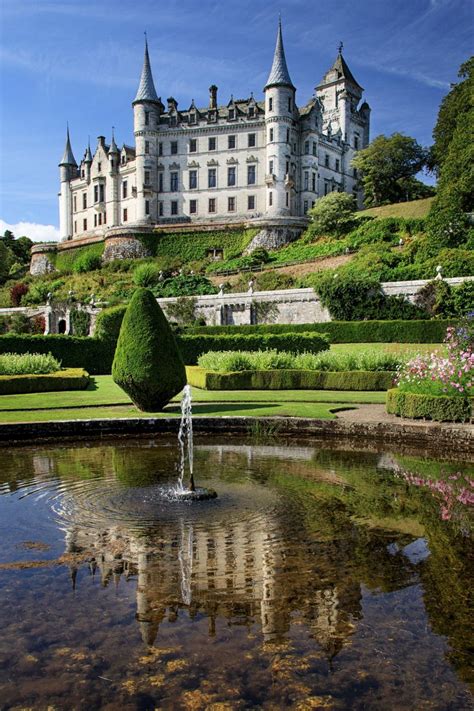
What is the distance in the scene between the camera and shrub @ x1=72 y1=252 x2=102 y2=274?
63750 millimetres

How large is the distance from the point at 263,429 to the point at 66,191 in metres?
72.2

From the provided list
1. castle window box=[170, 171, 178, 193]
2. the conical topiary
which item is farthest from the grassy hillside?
the conical topiary

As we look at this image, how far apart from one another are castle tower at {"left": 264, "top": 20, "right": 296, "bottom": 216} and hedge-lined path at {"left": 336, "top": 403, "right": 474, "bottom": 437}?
51.0 meters

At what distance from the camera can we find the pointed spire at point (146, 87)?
223 ft

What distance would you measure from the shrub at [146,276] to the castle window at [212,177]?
56.0 feet

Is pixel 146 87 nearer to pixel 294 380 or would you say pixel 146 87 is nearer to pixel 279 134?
pixel 279 134

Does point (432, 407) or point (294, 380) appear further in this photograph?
point (294, 380)

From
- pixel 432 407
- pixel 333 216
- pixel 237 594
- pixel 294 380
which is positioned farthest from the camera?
pixel 333 216

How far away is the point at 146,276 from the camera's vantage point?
53719mm

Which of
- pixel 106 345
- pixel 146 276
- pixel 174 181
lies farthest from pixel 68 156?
pixel 106 345

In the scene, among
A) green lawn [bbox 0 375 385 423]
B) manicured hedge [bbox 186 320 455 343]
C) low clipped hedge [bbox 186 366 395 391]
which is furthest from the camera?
manicured hedge [bbox 186 320 455 343]

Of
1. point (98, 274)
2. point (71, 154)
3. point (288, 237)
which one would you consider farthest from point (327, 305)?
point (71, 154)

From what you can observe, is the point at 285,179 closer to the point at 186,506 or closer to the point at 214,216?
the point at 214,216

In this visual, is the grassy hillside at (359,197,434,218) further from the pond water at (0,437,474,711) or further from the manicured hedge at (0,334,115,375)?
the pond water at (0,437,474,711)
